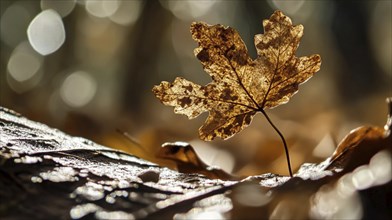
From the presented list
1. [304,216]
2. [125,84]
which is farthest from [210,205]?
[125,84]

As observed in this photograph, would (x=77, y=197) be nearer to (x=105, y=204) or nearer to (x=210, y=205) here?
(x=105, y=204)

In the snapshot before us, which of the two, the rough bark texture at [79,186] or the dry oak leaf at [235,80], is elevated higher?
the dry oak leaf at [235,80]

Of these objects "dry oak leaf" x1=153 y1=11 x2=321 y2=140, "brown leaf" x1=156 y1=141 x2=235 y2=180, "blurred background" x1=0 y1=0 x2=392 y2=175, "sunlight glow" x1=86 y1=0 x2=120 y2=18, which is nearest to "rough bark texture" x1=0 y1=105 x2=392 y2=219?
"dry oak leaf" x1=153 y1=11 x2=321 y2=140

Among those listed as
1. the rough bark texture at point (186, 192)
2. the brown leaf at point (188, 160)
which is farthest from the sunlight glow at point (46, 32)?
the rough bark texture at point (186, 192)

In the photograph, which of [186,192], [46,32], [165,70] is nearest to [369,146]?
[186,192]

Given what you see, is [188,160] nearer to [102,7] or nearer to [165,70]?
[102,7]

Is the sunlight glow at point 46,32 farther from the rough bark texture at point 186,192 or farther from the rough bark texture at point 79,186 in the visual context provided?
the rough bark texture at point 186,192

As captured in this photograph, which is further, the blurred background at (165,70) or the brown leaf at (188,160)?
the blurred background at (165,70)
